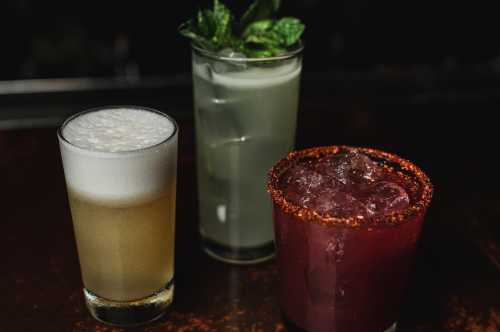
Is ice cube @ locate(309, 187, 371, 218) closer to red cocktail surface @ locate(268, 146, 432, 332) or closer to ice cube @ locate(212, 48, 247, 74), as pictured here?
red cocktail surface @ locate(268, 146, 432, 332)

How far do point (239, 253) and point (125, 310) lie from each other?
0.25 meters

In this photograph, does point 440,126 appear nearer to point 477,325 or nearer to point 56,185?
point 477,325

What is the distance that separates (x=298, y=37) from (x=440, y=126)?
75 cm

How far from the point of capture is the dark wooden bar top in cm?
101

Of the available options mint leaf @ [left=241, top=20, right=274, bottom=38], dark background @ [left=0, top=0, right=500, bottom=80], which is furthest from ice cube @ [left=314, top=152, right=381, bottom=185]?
dark background @ [left=0, top=0, right=500, bottom=80]

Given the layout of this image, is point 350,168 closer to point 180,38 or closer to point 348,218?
point 348,218

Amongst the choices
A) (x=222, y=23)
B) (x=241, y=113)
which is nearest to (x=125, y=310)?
(x=241, y=113)

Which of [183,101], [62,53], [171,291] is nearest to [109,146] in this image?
[171,291]

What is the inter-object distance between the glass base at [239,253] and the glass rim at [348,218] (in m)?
0.25

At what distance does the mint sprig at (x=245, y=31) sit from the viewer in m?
1.05

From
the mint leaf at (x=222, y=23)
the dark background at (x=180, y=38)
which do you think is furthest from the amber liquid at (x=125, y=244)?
the dark background at (x=180, y=38)

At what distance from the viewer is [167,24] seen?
2.41 meters

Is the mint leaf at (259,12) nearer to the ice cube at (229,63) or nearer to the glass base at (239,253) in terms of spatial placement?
the ice cube at (229,63)

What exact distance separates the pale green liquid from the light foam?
14 centimetres
